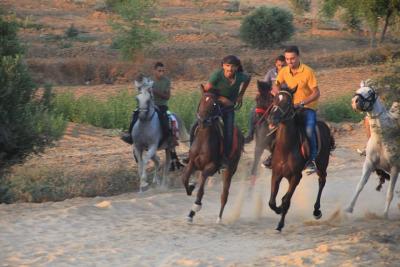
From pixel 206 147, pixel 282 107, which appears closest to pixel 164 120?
pixel 206 147

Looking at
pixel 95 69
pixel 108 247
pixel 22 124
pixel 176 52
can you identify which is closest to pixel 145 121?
pixel 22 124

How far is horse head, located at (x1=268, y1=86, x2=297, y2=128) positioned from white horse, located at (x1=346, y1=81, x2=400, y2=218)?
4.14 feet

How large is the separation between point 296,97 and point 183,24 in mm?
48074

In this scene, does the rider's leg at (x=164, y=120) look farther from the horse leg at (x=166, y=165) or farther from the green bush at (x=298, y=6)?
the green bush at (x=298, y=6)

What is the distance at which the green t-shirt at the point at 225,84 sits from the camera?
12039 mm

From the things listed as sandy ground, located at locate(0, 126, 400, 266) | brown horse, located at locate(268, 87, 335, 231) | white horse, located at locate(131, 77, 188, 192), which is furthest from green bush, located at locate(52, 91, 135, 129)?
brown horse, located at locate(268, 87, 335, 231)

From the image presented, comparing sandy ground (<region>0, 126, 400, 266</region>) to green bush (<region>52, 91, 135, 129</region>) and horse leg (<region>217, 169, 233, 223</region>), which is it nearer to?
horse leg (<region>217, 169, 233, 223</region>)

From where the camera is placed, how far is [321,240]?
1059cm

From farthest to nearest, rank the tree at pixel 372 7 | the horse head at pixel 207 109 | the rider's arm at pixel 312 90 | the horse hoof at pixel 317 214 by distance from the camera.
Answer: the tree at pixel 372 7, the horse hoof at pixel 317 214, the rider's arm at pixel 312 90, the horse head at pixel 207 109

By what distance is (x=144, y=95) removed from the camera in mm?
14891

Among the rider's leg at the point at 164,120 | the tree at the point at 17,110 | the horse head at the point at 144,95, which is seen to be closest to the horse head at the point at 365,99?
the horse head at the point at 144,95

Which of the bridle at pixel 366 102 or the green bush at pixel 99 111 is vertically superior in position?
the bridle at pixel 366 102

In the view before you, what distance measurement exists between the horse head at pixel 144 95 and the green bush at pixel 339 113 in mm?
10995

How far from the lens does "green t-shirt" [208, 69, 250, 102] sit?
474 inches
